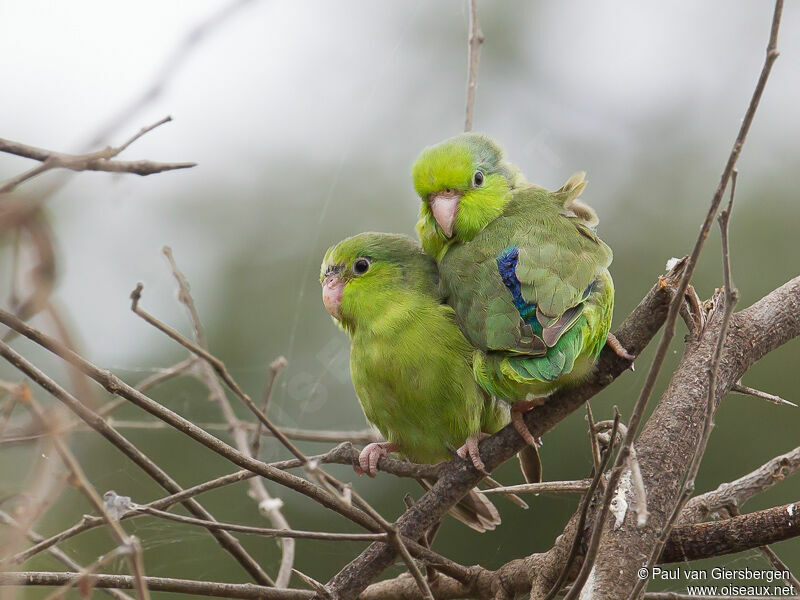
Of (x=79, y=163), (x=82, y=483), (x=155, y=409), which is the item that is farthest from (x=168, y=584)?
(x=79, y=163)

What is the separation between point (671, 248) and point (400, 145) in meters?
2.46

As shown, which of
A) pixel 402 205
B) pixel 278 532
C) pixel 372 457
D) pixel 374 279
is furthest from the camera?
pixel 402 205

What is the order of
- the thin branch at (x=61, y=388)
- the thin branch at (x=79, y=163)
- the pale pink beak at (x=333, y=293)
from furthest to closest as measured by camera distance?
Result: 1. the pale pink beak at (x=333, y=293)
2. the thin branch at (x=61, y=388)
3. the thin branch at (x=79, y=163)

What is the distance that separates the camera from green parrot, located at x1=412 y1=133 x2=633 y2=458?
7.76 ft

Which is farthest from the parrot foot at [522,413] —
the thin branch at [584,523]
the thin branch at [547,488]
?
the thin branch at [584,523]

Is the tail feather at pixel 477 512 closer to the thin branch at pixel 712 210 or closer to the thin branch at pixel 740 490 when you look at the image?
the thin branch at pixel 740 490

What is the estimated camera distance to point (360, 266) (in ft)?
10.2

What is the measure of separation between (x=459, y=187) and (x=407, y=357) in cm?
62

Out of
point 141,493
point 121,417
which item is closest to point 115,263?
point 121,417

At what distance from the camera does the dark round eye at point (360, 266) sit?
3.11 m

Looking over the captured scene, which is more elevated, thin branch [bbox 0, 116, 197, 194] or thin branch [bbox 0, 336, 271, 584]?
thin branch [bbox 0, 116, 197, 194]

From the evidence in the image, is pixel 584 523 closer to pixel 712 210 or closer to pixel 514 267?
pixel 712 210

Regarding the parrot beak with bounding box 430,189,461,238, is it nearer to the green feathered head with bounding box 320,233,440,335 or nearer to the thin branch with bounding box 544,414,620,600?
the green feathered head with bounding box 320,233,440,335

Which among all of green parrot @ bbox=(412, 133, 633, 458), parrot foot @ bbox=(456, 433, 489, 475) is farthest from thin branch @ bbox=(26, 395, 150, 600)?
green parrot @ bbox=(412, 133, 633, 458)
